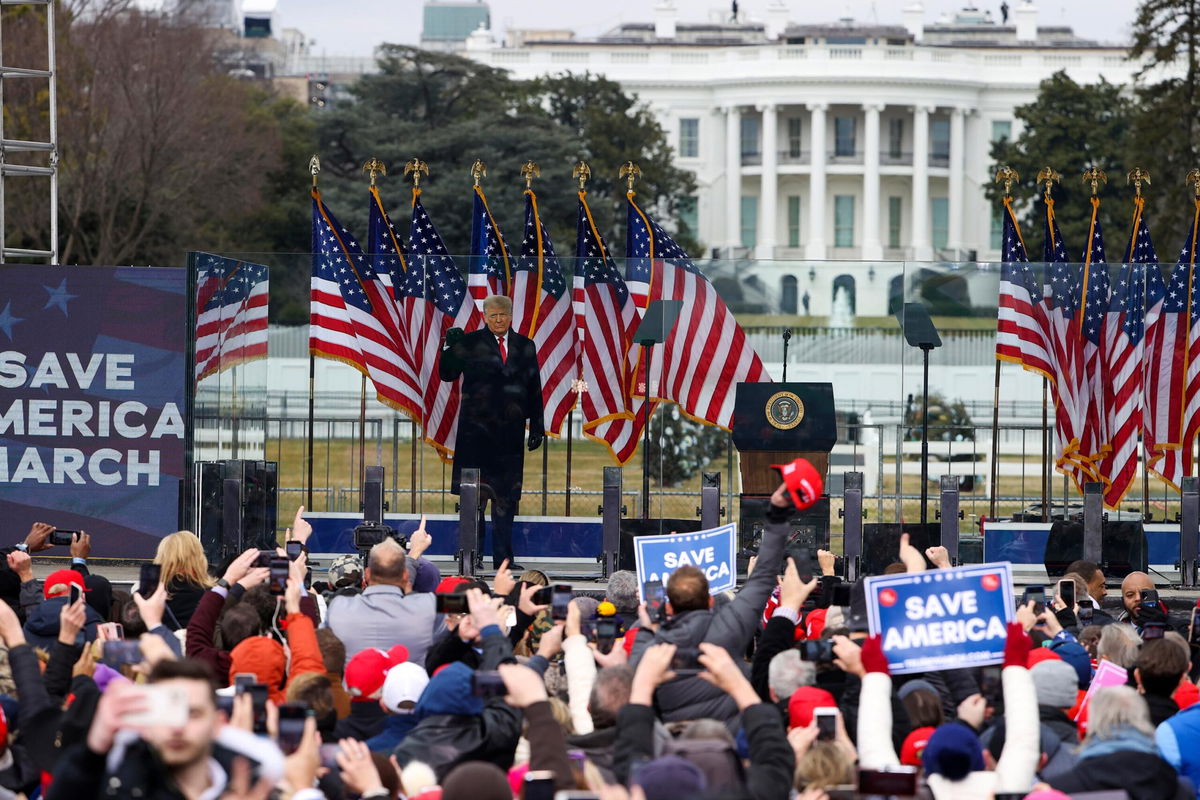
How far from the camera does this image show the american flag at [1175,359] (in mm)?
16953

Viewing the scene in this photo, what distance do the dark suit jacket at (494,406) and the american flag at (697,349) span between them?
1069 millimetres

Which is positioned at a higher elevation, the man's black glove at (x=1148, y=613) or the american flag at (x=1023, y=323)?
the american flag at (x=1023, y=323)

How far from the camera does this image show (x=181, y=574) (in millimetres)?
9867

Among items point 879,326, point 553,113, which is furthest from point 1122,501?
point 553,113

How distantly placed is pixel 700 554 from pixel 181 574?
2.58 m

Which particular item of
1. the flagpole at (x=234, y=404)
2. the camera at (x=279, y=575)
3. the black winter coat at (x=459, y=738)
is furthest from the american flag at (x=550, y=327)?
the black winter coat at (x=459, y=738)

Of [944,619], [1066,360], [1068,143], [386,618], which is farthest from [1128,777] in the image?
[1068,143]

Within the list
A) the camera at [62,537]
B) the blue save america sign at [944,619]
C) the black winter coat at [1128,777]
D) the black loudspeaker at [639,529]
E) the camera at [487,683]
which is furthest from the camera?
the black loudspeaker at [639,529]

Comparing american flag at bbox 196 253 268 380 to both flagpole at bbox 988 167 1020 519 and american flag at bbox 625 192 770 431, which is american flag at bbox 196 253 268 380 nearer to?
american flag at bbox 625 192 770 431

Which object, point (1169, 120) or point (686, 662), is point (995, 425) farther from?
point (1169, 120)

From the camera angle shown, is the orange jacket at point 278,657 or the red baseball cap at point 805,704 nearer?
the red baseball cap at point 805,704

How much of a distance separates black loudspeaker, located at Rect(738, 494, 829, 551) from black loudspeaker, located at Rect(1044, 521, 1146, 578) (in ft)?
6.33

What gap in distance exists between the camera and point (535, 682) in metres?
6.41

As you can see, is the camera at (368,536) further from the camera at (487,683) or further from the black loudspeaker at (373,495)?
the camera at (487,683)
